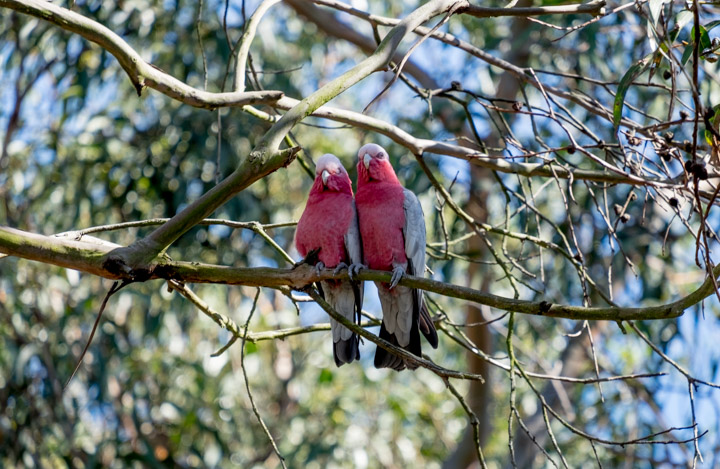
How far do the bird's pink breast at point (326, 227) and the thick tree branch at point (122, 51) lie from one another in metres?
1.03

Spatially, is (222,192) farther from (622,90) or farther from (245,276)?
(622,90)

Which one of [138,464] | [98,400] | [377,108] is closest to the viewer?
[98,400]

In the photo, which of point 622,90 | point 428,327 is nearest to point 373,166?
point 428,327

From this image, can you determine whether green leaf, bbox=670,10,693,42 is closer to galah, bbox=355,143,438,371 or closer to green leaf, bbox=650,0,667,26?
green leaf, bbox=650,0,667,26

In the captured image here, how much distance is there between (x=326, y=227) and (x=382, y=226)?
0.22 meters

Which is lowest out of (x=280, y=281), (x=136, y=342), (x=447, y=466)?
(x=280, y=281)

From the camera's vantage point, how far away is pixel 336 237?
10.1ft

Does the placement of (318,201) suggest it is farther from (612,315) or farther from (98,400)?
(98,400)

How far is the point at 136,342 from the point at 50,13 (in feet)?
16.3

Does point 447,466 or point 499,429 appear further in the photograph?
point 499,429

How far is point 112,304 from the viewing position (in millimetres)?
6215

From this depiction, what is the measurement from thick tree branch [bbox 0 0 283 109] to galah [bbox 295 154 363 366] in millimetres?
1036

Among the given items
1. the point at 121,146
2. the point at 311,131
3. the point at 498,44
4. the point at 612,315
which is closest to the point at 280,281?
the point at 612,315

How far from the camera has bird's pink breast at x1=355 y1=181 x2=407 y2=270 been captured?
10.3 feet
